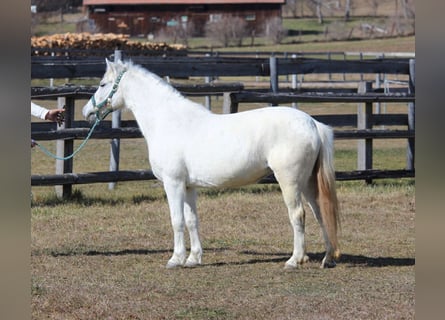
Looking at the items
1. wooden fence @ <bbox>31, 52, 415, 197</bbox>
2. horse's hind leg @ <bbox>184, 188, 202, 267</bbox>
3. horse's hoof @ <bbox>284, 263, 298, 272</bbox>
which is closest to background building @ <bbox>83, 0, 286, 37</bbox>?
wooden fence @ <bbox>31, 52, 415, 197</bbox>

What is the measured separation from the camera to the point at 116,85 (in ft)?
26.0

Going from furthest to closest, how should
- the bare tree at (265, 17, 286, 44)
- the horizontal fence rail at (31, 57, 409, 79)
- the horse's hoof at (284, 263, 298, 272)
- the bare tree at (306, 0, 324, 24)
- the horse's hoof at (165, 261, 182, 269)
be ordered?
the bare tree at (306, 0, 324, 24), the bare tree at (265, 17, 286, 44), the horizontal fence rail at (31, 57, 409, 79), the horse's hoof at (165, 261, 182, 269), the horse's hoof at (284, 263, 298, 272)

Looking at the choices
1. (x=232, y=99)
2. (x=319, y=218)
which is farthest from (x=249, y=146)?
(x=232, y=99)

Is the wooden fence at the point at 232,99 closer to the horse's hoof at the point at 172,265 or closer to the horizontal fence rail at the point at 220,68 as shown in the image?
the horizontal fence rail at the point at 220,68

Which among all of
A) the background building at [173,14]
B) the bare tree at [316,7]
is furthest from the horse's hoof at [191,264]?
the bare tree at [316,7]

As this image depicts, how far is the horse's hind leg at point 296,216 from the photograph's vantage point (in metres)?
7.14

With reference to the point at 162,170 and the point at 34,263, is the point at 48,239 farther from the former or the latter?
the point at 162,170

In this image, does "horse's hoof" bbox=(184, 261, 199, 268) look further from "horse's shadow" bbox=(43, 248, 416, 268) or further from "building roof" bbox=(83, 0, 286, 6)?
"building roof" bbox=(83, 0, 286, 6)

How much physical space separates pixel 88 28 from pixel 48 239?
6132 cm

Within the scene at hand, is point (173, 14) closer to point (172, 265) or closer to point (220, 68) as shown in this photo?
point (220, 68)

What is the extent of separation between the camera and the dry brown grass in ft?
18.1

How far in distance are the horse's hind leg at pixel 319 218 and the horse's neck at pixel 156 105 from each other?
48.1 inches
